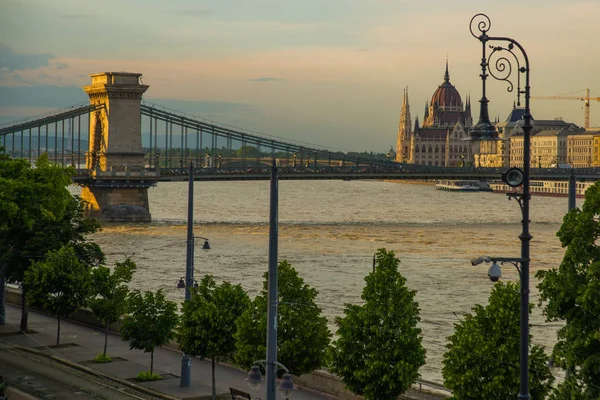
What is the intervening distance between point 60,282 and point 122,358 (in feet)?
9.74

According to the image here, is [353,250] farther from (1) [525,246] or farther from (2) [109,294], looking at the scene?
(1) [525,246]

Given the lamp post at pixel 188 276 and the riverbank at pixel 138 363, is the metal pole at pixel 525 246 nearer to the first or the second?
the riverbank at pixel 138 363

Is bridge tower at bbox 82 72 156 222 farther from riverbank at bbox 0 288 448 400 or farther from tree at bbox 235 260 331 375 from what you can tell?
tree at bbox 235 260 331 375

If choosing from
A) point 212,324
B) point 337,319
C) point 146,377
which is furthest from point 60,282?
point 337,319

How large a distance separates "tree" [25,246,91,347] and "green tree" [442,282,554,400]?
494 inches

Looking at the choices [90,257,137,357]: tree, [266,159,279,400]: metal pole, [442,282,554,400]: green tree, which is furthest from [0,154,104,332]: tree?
[266,159,279,400]: metal pole

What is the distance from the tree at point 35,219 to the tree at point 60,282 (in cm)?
110

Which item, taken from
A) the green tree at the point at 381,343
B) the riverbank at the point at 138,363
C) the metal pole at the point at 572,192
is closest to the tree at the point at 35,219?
the riverbank at the point at 138,363

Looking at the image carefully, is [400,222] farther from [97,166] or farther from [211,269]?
[211,269]

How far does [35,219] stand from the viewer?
30719mm

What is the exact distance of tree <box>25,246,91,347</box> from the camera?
28422 mm

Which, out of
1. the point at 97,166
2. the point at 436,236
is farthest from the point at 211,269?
the point at 97,166

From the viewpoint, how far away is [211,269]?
177ft

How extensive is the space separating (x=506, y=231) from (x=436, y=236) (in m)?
7.88
